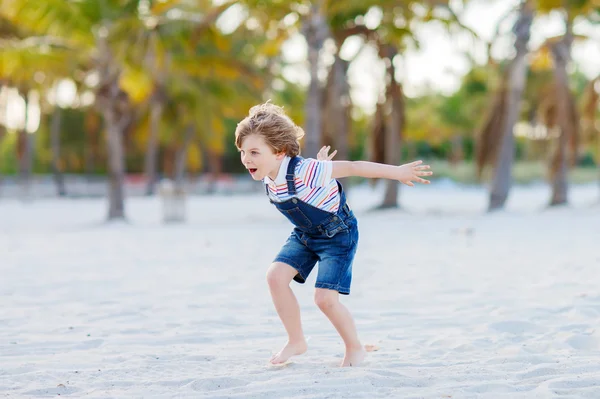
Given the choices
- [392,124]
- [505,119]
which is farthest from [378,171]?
[392,124]

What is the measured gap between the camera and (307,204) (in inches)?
133

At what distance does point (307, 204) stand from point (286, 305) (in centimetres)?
55

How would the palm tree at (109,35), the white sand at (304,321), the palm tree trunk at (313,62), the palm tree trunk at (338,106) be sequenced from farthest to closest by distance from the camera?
the palm tree trunk at (338,106) → the palm tree trunk at (313,62) → the palm tree at (109,35) → the white sand at (304,321)

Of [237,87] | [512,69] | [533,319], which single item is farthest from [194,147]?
[533,319]

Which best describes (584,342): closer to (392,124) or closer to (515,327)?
(515,327)

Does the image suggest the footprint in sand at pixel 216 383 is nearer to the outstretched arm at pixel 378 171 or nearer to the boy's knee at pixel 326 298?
the boy's knee at pixel 326 298

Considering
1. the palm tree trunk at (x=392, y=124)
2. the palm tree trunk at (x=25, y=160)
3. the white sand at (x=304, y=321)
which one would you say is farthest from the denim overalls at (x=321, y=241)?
the palm tree trunk at (x=25, y=160)

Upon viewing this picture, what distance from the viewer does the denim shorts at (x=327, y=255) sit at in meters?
3.48

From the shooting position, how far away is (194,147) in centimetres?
3391

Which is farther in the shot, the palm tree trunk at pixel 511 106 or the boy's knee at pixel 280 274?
the palm tree trunk at pixel 511 106

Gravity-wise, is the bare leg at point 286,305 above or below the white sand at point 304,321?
above

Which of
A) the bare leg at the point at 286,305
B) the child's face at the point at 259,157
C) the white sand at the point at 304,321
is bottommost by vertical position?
the white sand at the point at 304,321

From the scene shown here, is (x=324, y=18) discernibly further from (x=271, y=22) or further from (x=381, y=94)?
(x=381, y=94)

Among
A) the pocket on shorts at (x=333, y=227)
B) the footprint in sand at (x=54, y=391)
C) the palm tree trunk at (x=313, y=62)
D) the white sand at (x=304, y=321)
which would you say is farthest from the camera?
the palm tree trunk at (x=313, y=62)
